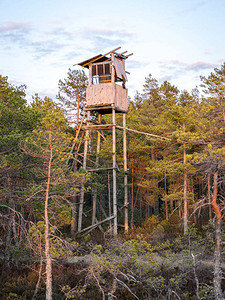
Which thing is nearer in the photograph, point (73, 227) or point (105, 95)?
point (73, 227)

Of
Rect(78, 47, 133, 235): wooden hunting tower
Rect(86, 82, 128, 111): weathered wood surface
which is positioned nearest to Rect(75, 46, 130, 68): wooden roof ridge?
Rect(78, 47, 133, 235): wooden hunting tower

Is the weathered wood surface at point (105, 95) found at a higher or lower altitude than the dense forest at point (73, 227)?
higher

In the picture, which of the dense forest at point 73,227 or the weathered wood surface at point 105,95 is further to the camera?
the weathered wood surface at point 105,95

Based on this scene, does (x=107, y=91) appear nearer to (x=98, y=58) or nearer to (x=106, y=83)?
(x=106, y=83)

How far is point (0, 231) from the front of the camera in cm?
2025

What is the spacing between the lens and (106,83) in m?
22.1

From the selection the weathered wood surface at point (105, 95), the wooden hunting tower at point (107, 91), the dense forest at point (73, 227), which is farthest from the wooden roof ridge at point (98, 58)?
the dense forest at point (73, 227)

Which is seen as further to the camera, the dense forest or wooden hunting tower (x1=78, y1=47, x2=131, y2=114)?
wooden hunting tower (x1=78, y1=47, x2=131, y2=114)

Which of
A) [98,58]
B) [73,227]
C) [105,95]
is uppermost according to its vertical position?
[98,58]

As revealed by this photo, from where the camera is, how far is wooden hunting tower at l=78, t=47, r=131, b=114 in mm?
21953

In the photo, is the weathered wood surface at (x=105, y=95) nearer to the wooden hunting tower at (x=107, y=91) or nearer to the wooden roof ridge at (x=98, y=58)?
the wooden hunting tower at (x=107, y=91)

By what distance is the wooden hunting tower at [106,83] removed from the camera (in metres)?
22.0

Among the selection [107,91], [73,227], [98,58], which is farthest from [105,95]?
[73,227]

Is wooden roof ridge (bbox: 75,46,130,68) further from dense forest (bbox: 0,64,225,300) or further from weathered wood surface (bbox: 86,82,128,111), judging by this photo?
dense forest (bbox: 0,64,225,300)
